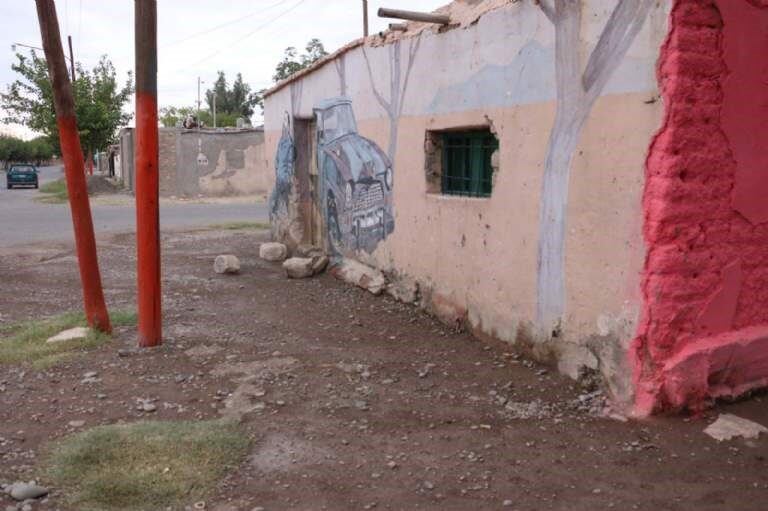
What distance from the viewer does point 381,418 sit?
4.32 metres

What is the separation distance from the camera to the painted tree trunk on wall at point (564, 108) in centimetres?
417

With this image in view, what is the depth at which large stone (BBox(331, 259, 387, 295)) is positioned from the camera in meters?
7.73


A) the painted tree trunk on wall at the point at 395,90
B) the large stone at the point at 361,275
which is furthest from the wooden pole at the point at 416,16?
the large stone at the point at 361,275

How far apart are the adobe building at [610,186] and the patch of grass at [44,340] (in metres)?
3.08

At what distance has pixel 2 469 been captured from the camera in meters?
3.64

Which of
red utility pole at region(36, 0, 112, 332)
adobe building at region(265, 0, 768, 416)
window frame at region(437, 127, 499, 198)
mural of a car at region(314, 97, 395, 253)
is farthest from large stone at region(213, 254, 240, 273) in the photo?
window frame at region(437, 127, 499, 198)

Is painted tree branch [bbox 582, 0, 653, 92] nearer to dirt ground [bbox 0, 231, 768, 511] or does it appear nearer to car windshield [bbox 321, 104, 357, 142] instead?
dirt ground [bbox 0, 231, 768, 511]

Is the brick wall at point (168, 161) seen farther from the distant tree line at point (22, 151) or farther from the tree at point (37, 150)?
the tree at point (37, 150)

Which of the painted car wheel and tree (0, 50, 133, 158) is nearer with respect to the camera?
the painted car wheel

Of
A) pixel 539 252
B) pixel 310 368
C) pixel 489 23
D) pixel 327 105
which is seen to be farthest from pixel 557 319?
pixel 327 105

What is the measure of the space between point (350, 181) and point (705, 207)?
5.07 m

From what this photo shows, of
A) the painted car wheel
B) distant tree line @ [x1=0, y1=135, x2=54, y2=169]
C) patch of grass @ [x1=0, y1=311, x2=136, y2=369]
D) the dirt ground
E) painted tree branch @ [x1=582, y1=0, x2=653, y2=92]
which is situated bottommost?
the dirt ground

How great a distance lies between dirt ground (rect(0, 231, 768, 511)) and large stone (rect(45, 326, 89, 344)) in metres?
0.30

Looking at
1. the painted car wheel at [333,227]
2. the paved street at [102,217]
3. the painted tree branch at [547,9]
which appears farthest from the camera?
the paved street at [102,217]
